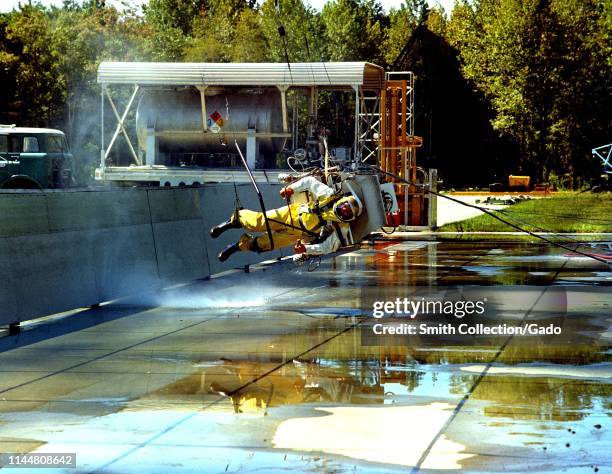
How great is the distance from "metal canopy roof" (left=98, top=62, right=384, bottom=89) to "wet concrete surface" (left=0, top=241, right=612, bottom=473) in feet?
58.3

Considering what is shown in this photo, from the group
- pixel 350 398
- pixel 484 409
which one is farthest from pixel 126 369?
pixel 484 409

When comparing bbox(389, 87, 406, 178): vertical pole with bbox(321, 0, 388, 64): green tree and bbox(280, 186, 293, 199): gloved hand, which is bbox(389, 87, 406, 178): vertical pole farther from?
bbox(321, 0, 388, 64): green tree

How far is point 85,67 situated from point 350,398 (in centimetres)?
6716

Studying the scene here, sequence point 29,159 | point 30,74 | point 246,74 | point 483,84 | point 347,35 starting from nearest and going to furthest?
point 246,74 → point 29,159 → point 30,74 → point 483,84 → point 347,35

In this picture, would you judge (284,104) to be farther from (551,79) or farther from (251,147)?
(551,79)

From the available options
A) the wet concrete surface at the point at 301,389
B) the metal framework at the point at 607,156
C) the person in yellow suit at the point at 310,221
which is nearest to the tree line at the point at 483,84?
the metal framework at the point at 607,156

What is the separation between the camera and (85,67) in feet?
242

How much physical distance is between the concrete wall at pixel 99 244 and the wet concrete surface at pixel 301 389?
0.41m

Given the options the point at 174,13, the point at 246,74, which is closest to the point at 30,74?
the point at 246,74

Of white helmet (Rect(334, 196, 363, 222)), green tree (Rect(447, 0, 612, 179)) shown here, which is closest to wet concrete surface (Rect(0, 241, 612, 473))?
white helmet (Rect(334, 196, 363, 222))
